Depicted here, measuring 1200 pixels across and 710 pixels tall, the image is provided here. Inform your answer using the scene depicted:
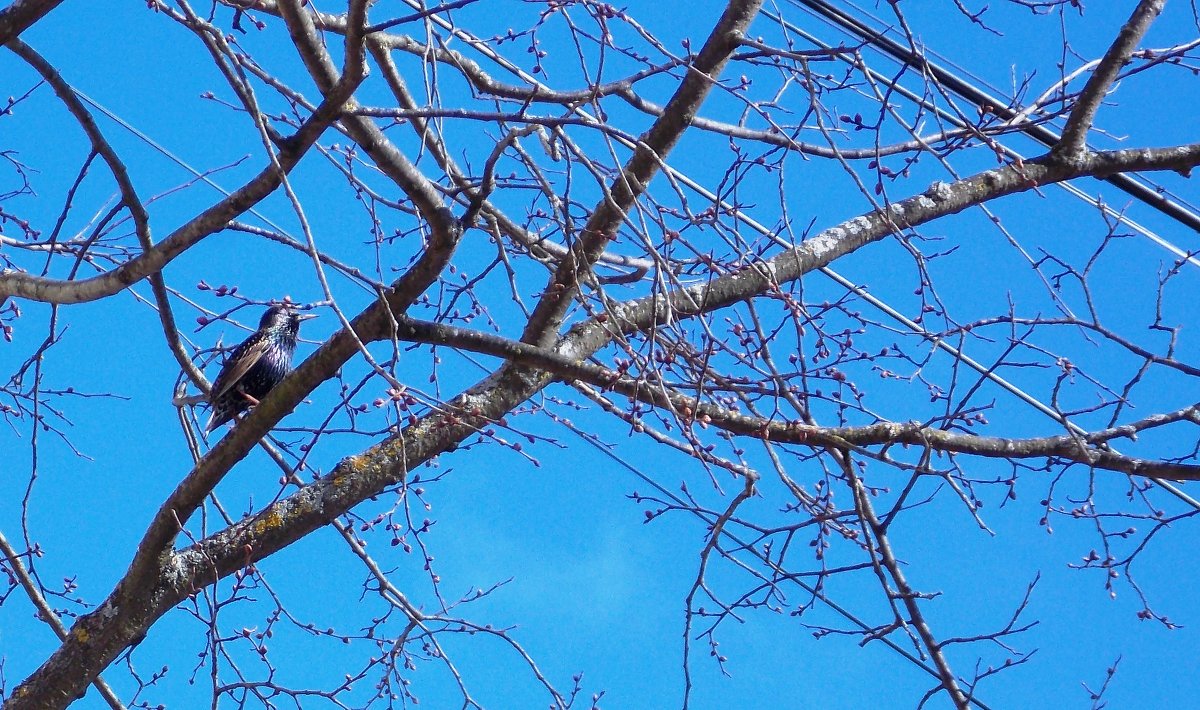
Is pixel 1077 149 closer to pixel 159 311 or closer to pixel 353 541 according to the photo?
pixel 353 541

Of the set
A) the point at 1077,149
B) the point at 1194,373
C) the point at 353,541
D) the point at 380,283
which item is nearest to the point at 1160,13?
the point at 1077,149

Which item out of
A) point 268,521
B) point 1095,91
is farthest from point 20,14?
point 1095,91

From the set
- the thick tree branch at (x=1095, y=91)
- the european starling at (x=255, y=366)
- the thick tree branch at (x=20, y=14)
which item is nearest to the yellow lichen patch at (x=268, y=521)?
the european starling at (x=255, y=366)

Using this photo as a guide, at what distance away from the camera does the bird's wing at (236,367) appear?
10.4ft

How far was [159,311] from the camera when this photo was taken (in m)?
2.83

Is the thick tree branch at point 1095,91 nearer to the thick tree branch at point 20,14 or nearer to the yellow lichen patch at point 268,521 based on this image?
the yellow lichen patch at point 268,521

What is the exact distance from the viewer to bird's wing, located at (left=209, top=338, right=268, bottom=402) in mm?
3160

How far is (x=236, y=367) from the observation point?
10.4 feet

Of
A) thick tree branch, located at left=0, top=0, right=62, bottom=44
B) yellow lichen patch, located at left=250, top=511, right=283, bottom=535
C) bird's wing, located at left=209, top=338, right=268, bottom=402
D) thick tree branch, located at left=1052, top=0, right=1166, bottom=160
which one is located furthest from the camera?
bird's wing, located at left=209, top=338, right=268, bottom=402

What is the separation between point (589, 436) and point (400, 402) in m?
0.47

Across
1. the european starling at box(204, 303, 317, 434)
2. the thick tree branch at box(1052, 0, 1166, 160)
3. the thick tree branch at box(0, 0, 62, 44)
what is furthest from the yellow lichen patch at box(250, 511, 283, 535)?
the thick tree branch at box(1052, 0, 1166, 160)

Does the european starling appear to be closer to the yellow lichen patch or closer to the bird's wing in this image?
the bird's wing

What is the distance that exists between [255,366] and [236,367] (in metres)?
0.08

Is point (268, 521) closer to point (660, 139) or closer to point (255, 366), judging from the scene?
point (255, 366)
